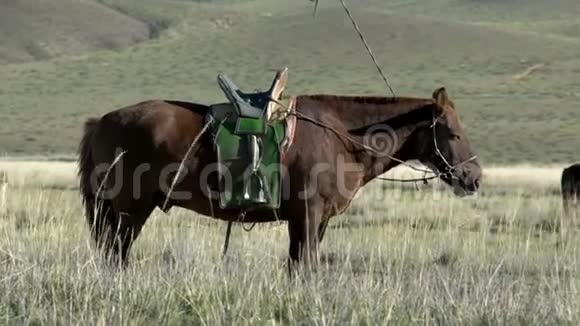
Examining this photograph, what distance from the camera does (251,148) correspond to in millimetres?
8336

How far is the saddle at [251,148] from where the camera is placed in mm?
8289

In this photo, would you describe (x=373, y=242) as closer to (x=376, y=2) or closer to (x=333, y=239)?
(x=333, y=239)

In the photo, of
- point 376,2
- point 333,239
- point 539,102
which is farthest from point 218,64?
A: point 376,2

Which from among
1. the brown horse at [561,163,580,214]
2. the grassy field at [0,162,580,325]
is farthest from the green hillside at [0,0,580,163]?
the grassy field at [0,162,580,325]

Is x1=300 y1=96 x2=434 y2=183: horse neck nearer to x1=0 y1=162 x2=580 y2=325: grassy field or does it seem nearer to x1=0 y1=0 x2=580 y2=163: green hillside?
x1=0 y1=162 x2=580 y2=325: grassy field

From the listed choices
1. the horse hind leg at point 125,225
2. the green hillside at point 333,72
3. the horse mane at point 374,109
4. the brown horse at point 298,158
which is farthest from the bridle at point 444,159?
the green hillside at point 333,72

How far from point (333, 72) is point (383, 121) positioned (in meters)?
57.1

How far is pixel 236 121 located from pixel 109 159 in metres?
1.11

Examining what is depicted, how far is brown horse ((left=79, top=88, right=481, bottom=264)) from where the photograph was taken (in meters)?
8.32

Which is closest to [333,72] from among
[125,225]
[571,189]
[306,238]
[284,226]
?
[571,189]

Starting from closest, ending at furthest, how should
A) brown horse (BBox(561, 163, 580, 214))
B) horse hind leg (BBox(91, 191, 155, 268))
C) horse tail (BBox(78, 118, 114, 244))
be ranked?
horse hind leg (BBox(91, 191, 155, 268)) < horse tail (BBox(78, 118, 114, 244)) < brown horse (BBox(561, 163, 580, 214))

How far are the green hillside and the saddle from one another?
94.5 feet

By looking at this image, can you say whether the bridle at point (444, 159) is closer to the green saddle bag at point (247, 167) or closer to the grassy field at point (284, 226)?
the grassy field at point (284, 226)

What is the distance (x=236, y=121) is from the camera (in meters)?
8.42
